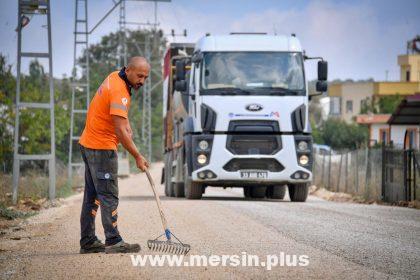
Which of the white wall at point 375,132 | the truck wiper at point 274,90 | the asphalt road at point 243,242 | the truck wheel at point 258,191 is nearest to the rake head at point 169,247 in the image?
the asphalt road at point 243,242

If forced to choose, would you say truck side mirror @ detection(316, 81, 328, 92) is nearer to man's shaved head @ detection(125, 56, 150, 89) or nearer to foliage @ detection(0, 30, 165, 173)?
foliage @ detection(0, 30, 165, 173)

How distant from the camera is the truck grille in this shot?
2273 cm

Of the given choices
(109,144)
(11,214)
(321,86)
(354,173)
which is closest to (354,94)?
(354,173)

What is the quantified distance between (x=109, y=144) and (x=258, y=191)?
56.0 feet

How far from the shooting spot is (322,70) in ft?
75.3

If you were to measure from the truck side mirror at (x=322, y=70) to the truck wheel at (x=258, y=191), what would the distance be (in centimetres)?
544

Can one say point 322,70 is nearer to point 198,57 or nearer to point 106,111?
point 198,57

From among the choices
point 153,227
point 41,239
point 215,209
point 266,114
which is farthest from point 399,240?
point 266,114

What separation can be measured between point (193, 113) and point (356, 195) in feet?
27.0

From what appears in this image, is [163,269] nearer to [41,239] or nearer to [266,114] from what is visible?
[41,239]

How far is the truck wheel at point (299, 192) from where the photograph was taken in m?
24.0

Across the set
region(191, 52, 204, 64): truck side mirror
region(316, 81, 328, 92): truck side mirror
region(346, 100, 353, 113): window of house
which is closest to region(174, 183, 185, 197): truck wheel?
region(191, 52, 204, 64): truck side mirror

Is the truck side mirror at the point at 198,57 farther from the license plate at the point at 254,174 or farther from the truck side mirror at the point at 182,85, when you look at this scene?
the license plate at the point at 254,174

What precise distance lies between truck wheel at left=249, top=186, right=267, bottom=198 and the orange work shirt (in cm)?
1691
